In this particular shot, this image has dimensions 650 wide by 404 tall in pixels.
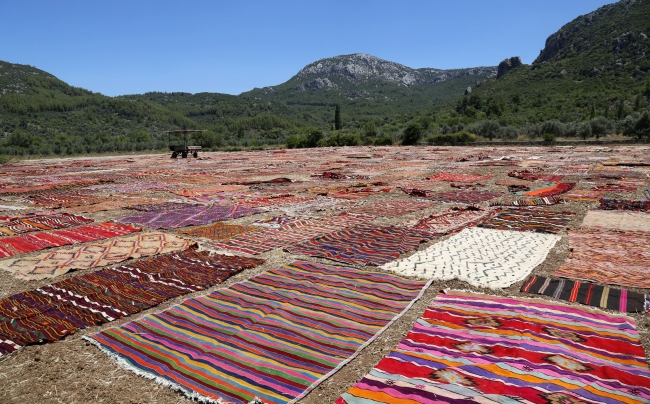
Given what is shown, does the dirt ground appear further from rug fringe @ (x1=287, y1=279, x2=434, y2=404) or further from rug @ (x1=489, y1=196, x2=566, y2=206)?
rug @ (x1=489, y1=196, x2=566, y2=206)

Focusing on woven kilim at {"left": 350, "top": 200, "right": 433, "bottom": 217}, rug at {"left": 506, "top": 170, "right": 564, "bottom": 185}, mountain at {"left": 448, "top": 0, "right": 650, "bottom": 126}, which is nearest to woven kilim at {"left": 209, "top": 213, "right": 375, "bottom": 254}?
woven kilim at {"left": 350, "top": 200, "right": 433, "bottom": 217}

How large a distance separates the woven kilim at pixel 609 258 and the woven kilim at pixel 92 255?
5718mm

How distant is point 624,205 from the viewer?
9539 millimetres

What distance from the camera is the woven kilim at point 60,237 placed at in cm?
668

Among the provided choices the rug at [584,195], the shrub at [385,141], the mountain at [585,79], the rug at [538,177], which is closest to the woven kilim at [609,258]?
the rug at [584,195]

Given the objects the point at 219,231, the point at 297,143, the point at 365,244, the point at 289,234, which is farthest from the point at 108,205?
the point at 297,143

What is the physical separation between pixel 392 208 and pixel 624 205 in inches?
206

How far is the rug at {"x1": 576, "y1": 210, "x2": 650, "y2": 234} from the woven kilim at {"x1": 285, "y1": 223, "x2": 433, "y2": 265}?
3.38 meters

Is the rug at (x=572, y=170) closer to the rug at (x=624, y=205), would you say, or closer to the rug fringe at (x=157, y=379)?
the rug at (x=624, y=205)

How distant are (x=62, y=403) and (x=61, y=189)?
1351 centimetres

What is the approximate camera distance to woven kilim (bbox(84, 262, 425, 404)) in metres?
3.05

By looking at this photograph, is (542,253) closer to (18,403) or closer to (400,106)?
(18,403)

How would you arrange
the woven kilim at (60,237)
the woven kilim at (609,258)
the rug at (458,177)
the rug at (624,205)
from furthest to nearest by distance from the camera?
the rug at (458,177)
the rug at (624,205)
the woven kilim at (60,237)
the woven kilim at (609,258)

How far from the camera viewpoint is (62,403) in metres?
2.89
